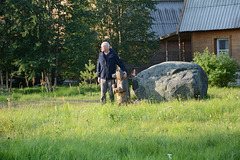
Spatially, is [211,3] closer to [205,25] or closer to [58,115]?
[205,25]

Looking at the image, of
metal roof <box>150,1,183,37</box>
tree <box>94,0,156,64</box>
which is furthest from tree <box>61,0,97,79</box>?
metal roof <box>150,1,183,37</box>

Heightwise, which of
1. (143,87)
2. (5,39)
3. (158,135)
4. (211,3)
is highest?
(211,3)

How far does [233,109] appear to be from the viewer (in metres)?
6.54

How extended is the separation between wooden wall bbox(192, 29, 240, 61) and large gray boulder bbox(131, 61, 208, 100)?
9623 millimetres

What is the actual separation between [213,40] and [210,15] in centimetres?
167

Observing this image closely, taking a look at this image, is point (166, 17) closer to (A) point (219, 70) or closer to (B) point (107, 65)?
(A) point (219, 70)

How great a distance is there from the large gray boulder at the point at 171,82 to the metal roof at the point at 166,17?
16966 millimetres

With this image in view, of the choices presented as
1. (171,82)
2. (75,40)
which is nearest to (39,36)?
(75,40)

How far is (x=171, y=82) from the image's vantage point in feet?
28.0

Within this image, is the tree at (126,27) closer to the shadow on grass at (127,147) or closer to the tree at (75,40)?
the tree at (75,40)

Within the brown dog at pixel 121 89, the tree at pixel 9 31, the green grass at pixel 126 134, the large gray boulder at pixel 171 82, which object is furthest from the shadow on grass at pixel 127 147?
the tree at pixel 9 31

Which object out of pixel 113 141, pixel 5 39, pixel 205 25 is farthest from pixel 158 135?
pixel 205 25

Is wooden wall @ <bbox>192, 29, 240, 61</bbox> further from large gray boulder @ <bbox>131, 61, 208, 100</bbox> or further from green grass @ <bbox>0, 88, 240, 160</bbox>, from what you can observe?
green grass @ <bbox>0, 88, 240, 160</bbox>

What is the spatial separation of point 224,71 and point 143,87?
20.1ft
